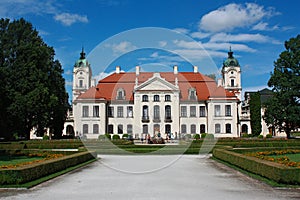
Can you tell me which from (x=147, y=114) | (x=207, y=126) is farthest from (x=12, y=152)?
(x=207, y=126)

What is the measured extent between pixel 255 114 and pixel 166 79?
14995mm

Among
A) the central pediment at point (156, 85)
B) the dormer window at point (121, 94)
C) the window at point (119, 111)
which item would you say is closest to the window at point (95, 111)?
the window at point (119, 111)

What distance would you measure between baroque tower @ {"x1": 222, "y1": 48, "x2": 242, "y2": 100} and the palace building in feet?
53.8

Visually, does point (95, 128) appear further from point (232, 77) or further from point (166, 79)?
point (232, 77)

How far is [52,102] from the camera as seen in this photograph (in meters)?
39.2

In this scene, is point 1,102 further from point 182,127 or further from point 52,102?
point 182,127

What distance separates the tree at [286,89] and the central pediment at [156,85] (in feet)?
49.8

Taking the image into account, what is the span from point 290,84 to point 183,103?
17.9 m

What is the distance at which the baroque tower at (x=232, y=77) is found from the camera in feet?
234

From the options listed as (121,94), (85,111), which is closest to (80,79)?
(121,94)

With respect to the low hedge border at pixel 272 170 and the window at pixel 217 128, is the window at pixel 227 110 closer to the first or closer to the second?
the window at pixel 217 128

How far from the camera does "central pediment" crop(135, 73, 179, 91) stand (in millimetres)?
52844

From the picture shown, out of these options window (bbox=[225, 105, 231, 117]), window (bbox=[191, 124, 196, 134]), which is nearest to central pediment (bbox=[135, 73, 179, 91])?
window (bbox=[191, 124, 196, 134])

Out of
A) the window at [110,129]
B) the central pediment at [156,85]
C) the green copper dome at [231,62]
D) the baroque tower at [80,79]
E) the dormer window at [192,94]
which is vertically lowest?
the window at [110,129]
